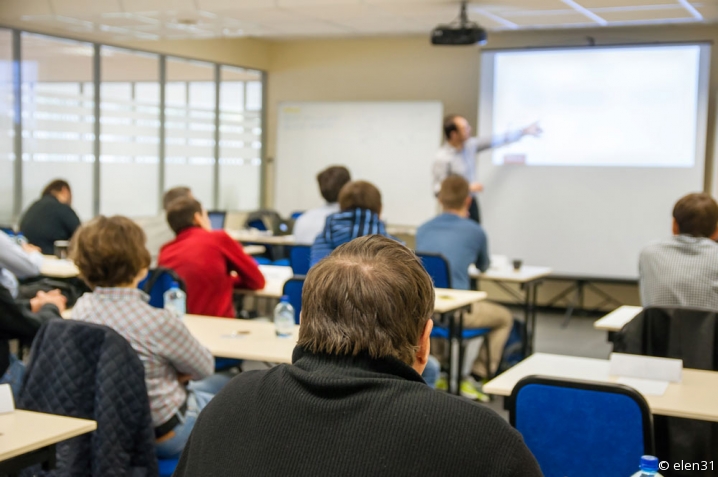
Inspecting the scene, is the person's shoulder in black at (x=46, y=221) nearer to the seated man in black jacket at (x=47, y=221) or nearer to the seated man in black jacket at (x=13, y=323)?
the seated man in black jacket at (x=47, y=221)

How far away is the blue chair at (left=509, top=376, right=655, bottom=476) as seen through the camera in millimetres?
2129

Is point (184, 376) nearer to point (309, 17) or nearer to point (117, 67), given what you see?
point (309, 17)

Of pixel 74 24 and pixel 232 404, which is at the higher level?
pixel 74 24

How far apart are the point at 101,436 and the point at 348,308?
152 cm

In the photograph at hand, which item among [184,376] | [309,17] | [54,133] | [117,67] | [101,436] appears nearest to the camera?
[101,436]

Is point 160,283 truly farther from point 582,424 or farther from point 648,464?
point 648,464

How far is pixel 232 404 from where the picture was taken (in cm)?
128

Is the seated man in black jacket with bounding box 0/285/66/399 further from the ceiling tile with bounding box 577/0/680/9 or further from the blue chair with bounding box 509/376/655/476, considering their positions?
the ceiling tile with bounding box 577/0/680/9

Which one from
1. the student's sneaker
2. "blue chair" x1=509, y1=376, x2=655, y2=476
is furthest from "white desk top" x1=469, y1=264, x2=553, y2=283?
"blue chair" x1=509, y1=376, x2=655, y2=476

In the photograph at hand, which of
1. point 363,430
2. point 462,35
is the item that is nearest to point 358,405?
point 363,430

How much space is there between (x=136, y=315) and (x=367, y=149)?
6.69 m

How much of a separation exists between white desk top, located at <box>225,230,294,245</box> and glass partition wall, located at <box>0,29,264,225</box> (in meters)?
1.19

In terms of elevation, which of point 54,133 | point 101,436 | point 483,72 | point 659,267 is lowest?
point 101,436

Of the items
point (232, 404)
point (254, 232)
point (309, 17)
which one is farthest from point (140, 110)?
point (232, 404)
